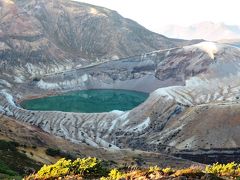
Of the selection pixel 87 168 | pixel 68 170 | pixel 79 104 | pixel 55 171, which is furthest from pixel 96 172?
pixel 79 104

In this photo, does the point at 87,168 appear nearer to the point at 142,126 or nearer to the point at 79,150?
the point at 79,150

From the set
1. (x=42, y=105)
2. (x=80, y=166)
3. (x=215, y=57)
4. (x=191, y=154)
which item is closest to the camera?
(x=80, y=166)

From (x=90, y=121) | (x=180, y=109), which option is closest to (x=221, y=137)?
(x=180, y=109)

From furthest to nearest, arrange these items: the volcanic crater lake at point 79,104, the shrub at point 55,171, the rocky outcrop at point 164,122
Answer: the volcanic crater lake at point 79,104
the rocky outcrop at point 164,122
the shrub at point 55,171

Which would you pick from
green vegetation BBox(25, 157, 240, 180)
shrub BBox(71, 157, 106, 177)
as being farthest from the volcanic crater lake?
green vegetation BBox(25, 157, 240, 180)

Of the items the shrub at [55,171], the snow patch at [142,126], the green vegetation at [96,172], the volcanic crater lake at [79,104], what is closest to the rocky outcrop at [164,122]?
the snow patch at [142,126]

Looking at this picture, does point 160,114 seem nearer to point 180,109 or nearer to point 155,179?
point 180,109

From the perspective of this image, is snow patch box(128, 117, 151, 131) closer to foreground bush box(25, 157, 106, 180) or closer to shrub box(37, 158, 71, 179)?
foreground bush box(25, 157, 106, 180)

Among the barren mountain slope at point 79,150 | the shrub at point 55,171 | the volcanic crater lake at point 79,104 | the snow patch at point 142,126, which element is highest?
the shrub at point 55,171

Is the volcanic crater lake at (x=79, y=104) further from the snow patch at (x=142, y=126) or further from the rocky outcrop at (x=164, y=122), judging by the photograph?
the snow patch at (x=142, y=126)

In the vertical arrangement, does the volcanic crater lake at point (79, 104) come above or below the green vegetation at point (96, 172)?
below

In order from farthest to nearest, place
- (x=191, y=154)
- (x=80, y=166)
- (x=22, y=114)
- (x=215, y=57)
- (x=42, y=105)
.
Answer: (x=215, y=57) → (x=42, y=105) → (x=22, y=114) → (x=191, y=154) → (x=80, y=166)
